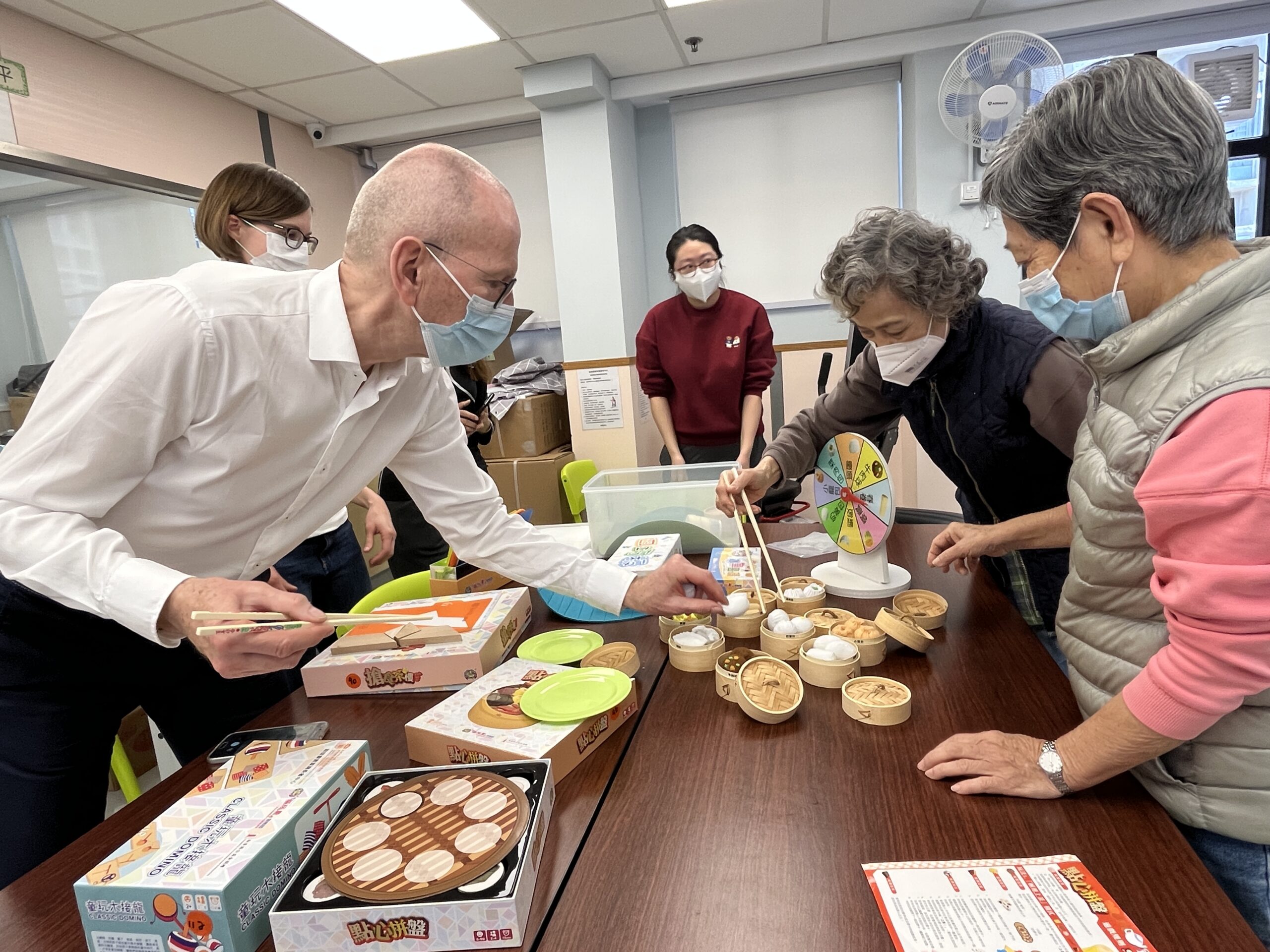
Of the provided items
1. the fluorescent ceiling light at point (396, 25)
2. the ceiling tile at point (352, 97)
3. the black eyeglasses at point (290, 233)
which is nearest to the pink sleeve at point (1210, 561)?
the black eyeglasses at point (290, 233)

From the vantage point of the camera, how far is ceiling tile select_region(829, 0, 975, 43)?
363 centimetres

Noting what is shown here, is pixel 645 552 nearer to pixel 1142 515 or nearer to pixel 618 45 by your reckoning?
pixel 1142 515

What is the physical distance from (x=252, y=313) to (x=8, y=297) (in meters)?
2.94

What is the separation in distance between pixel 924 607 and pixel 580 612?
2.37 feet

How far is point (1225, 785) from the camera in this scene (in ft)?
2.71

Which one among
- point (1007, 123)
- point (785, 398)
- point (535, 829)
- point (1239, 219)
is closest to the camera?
point (535, 829)

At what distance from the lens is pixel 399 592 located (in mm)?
1853

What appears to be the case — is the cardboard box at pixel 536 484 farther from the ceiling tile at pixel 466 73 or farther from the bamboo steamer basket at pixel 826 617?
the bamboo steamer basket at pixel 826 617

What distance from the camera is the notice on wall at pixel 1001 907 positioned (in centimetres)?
66

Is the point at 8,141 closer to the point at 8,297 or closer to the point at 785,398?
the point at 8,297

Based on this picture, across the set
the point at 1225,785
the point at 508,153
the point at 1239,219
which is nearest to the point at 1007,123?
the point at 1239,219

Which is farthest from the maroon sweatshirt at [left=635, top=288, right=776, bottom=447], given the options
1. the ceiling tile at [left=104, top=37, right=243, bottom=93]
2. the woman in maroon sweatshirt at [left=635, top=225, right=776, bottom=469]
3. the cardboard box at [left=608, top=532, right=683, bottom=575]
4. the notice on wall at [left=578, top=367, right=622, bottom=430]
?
the ceiling tile at [left=104, top=37, right=243, bottom=93]

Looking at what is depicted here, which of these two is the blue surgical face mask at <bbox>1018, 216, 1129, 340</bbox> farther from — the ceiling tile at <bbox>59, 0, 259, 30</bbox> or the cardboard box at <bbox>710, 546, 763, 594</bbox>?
the ceiling tile at <bbox>59, 0, 259, 30</bbox>

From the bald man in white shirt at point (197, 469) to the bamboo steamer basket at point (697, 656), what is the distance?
0.10 m
